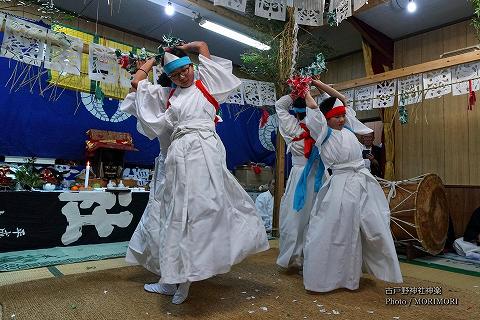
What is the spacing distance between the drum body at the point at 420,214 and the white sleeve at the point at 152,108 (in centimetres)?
323

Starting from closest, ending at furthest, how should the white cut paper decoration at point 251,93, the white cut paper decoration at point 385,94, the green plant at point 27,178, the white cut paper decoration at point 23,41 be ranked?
1. the white cut paper decoration at point 23,41
2. the green plant at point 27,178
3. the white cut paper decoration at point 385,94
4. the white cut paper decoration at point 251,93

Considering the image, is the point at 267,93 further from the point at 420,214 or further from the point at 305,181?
the point at 420,214

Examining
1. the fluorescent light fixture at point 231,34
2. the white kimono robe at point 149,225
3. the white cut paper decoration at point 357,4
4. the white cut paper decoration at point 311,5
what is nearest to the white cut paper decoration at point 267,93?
the fluorescent light fixture at point 231,34

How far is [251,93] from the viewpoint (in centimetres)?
530

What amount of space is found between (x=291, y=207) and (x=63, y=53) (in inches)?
119

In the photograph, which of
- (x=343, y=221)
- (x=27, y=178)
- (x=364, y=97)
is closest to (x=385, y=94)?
(x=364, y=97)

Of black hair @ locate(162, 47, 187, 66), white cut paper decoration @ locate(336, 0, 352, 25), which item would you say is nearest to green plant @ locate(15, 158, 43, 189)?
black hair @ locate(162, 47, 187, 66)

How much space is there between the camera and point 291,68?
509 cm

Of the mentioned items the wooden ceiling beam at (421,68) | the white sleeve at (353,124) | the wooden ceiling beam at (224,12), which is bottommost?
the white sleeve at (353,124)

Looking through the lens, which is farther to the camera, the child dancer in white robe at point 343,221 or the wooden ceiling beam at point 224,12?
the wooden ceiling beam at point 224,12

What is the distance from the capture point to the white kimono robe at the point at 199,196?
82.0 inches

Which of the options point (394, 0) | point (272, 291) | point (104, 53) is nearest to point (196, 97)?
point (272, 291)

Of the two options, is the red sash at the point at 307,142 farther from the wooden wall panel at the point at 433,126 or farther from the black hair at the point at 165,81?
the wooden wall panel at the point at 433,126

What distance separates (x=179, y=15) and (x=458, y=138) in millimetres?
5554
